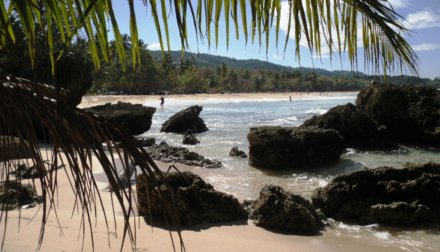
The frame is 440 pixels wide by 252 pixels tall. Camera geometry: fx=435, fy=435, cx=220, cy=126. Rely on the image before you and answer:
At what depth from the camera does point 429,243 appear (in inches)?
197

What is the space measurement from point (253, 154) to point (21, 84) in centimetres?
952

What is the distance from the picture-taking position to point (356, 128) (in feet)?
42.3

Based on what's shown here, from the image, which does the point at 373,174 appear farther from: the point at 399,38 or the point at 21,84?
the point at 21,84

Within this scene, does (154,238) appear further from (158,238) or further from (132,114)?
(132,114)

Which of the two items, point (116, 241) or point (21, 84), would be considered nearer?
point (21, 84)

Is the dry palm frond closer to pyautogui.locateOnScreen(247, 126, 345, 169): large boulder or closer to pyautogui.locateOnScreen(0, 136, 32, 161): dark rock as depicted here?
pyautogui.locateOnScreen(0, 136, 32, 161): dark rock

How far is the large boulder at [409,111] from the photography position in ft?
41.8

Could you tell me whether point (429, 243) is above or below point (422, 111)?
below

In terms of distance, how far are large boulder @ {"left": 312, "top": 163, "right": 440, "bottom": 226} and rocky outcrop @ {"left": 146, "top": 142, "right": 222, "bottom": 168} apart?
4.25 metres

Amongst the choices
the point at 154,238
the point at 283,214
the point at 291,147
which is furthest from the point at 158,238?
the point at 291,147

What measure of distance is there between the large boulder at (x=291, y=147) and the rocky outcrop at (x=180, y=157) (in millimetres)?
1040

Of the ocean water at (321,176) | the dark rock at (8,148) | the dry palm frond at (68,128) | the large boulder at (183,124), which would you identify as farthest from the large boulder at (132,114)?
the dry palm frond at (68,128)

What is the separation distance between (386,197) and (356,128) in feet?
23.5

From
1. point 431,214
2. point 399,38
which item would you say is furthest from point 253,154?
point 399,38
